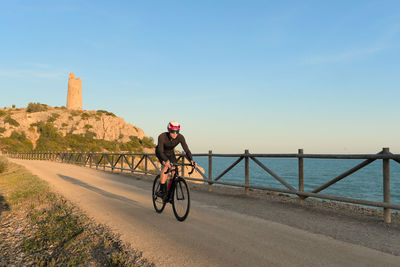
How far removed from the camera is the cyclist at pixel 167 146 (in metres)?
6.01

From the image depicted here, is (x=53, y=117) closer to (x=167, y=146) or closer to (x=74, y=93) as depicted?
(x=74, y=93)

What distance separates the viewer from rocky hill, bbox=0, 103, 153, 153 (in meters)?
64.7

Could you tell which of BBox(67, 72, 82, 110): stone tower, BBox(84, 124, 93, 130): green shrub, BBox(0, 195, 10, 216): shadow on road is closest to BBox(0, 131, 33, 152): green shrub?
BBox(84, 124, 93, 130): green shrub

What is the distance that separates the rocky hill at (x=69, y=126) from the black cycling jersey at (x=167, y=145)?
217ft

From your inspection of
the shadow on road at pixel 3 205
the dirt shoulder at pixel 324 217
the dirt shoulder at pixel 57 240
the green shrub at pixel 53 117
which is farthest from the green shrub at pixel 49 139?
the dirt shoulder at pixel 324 217

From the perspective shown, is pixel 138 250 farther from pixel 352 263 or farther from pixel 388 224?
pixel 388 224

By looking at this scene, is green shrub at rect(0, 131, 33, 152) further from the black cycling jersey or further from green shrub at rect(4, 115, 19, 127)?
the black cycling jersey

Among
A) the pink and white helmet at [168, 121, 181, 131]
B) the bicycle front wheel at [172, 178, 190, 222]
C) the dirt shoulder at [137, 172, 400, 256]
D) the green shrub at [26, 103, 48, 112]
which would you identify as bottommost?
the dirt shoulder at [137, 172, 400, 256]

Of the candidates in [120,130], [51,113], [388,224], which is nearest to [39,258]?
[388,224]

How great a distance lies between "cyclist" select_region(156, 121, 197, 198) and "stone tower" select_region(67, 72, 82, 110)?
322 ft

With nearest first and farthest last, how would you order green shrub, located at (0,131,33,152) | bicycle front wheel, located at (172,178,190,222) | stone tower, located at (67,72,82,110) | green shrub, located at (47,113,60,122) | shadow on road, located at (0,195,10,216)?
bicycle front wheel, located at (172,178,190,222)
shadow on road, located at (0,195,10,216)
green shrub, located at (0,131,33,152)
green shrub, located at (47,113,60,122)
stone tower, located at (67,72,82,110)

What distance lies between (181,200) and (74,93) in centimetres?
10074

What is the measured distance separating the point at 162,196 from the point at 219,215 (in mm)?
1407

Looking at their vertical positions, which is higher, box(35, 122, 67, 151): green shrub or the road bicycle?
box(35, 122, 67, 151): green shrub
